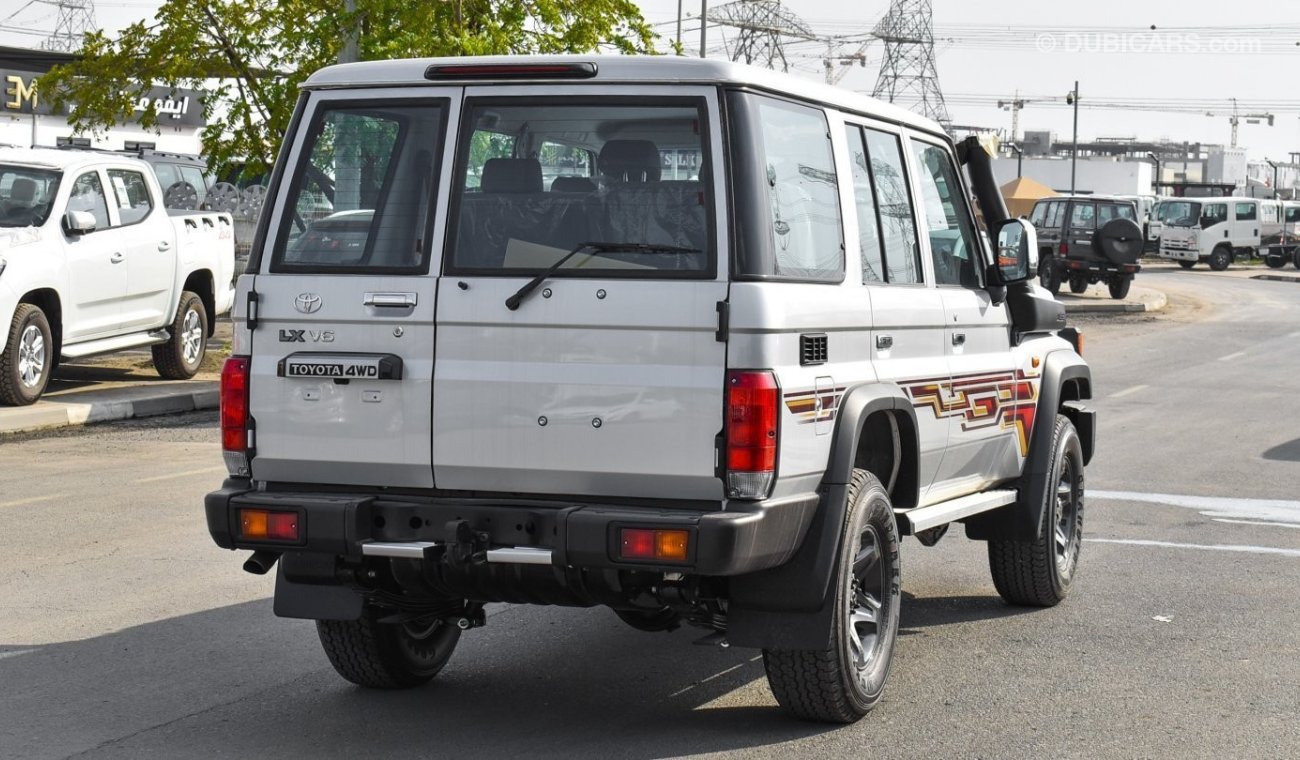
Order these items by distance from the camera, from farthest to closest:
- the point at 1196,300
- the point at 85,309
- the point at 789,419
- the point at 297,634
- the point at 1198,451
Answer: the point at 1196,300 → the point at 85,309 → the point at 1198,451 → the point at 297,634 → the point at 789,419

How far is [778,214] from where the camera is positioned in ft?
17.9

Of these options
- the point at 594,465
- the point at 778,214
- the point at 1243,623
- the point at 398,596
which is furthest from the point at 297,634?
the point at 1243,623

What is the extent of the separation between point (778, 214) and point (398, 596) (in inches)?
69.2

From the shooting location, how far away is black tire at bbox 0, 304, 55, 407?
1423cm

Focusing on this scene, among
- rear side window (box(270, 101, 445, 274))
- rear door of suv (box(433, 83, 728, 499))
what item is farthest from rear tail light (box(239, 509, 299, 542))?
rear side window (box(270, 101, 445, 274))

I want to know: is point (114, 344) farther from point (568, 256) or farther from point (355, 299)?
point (568, 256)

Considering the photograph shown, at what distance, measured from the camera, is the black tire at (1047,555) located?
7715 millimetres

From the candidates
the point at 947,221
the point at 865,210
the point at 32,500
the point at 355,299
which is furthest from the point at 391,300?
the point at 32,500

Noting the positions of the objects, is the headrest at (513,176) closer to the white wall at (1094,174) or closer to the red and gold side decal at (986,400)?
the red and gold side decal at (986,400)

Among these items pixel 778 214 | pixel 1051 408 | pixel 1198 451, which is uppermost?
pixel 778 214

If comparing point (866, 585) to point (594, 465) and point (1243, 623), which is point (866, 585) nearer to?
point (594, 465)

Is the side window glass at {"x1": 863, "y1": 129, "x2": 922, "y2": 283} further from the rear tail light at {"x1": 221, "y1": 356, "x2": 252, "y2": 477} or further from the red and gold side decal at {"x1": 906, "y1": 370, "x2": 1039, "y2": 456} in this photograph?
the rear tail light at {"x1": 221, "y1": 356, "x2": 252, "y2": 477}

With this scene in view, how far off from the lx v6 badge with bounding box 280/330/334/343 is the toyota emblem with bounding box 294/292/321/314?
67 mm

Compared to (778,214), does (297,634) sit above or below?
below
